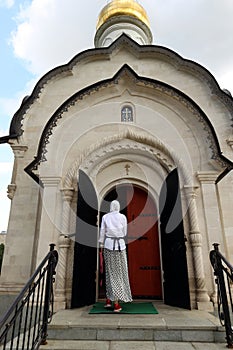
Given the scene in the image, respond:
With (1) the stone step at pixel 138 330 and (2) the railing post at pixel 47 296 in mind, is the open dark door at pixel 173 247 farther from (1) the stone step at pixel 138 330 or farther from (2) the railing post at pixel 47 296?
(2) the railing post at pixel 47 296

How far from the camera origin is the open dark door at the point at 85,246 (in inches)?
165

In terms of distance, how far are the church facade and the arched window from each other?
26 millimetres

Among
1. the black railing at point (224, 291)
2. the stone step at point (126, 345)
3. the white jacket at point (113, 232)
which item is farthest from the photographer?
the white jacket at point (113, 232)

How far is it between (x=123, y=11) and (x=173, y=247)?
11.4 metres

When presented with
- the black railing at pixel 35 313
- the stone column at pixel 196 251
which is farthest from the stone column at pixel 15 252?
the stone column at pixel 196 251

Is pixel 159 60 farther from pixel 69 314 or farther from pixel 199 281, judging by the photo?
pixel 69 314

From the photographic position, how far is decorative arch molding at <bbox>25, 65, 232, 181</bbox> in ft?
16.0

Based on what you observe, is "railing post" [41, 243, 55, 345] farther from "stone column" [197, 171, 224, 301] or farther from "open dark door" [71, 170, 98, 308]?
"stone column" [197, 171, 224, 301]

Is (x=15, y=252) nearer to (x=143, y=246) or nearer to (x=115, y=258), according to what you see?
(x=115, y=258)

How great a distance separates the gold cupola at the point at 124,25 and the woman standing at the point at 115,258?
10.0 meters

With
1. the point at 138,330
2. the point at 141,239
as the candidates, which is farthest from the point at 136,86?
the point at 138,330

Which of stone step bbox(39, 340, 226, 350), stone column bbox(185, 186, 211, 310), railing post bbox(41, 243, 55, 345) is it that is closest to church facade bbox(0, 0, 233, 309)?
stone column bbox(185, 186, 211, 310)

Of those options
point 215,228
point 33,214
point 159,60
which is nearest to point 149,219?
point 215,228

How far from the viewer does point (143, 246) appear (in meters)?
5.39
